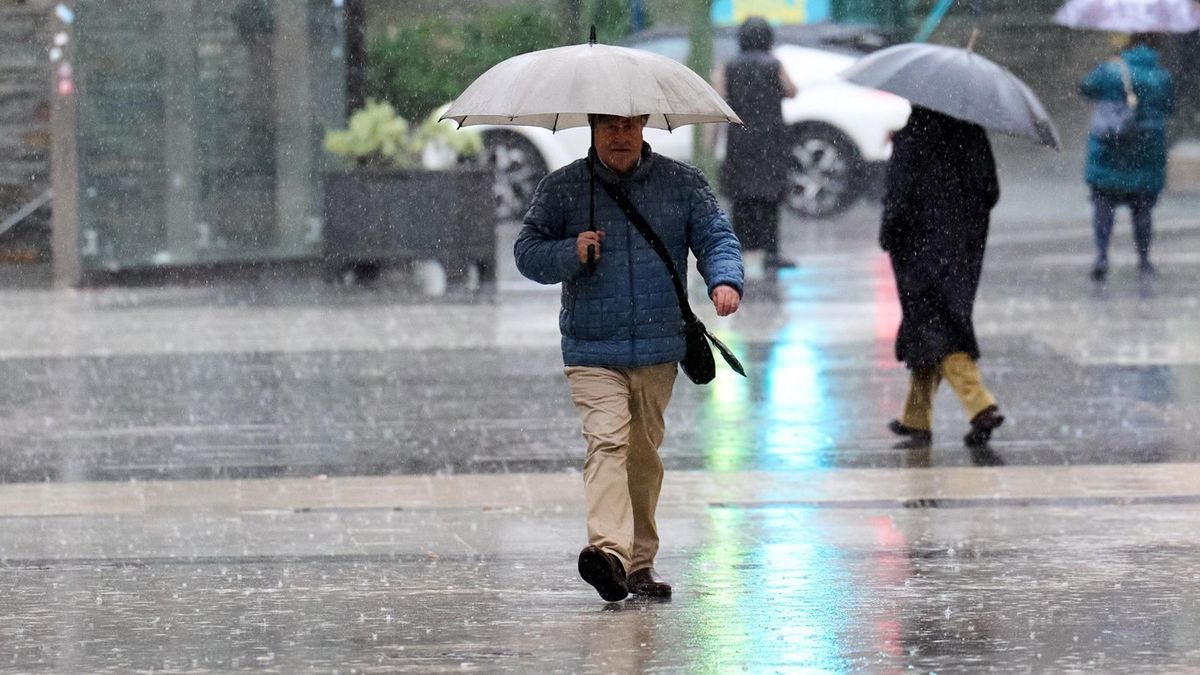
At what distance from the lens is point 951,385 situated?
33.4 ft

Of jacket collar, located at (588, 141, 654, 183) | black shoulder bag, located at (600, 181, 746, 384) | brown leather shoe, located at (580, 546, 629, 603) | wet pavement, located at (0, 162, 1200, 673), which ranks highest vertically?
jacket collar, located at (588, 141, 654, 183)

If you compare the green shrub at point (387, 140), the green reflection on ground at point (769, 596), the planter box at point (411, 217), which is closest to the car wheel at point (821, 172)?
the green shrub at point (387, 140)

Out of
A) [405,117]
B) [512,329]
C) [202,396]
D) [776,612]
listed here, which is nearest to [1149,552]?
[776,612]

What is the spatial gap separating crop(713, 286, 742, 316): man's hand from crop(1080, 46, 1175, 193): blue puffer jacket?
11.3 metres

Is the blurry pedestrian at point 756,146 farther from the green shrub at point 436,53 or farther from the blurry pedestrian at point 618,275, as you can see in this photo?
the blurry pedestrian at point 618,275

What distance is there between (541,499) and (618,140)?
93.5 inches

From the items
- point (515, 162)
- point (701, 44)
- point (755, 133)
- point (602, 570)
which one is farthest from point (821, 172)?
point (602, 570)

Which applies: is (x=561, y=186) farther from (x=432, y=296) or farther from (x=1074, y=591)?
(x=432, y=296)

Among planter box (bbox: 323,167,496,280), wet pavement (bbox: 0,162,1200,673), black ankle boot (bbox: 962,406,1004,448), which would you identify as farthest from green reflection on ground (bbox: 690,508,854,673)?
planter box (bbox: 323,167,496,280)

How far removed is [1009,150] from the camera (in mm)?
25719

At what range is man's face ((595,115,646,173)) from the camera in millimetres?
6883

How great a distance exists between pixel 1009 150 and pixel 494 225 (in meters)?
10.1

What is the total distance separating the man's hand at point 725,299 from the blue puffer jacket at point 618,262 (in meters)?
0.13

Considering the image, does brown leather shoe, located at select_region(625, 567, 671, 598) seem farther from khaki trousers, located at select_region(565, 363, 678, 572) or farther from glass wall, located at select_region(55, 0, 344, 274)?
glass wall, located at select_region(55, 0, 344, 274)
